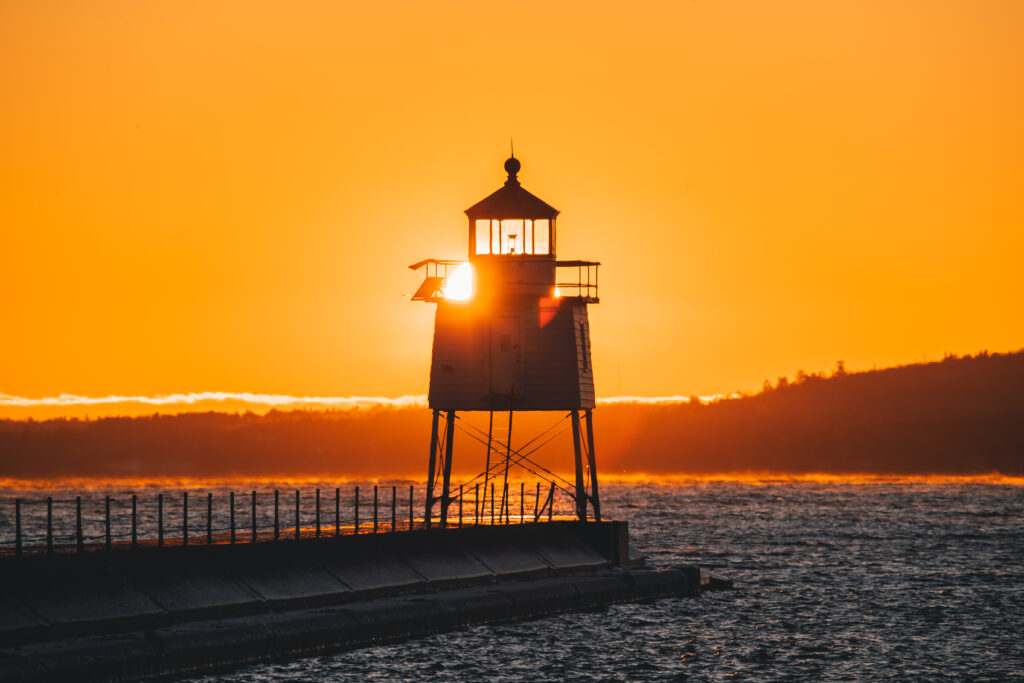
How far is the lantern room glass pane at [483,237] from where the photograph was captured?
4450 cm

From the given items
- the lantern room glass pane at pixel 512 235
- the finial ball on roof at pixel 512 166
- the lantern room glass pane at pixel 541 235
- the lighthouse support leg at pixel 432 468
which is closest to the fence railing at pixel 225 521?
the lighthouse support leg at pixel 432 468

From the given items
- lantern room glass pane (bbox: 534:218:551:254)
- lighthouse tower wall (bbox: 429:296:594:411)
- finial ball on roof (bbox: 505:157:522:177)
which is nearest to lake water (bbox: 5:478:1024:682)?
lighthouse tower wall (bbox: 429:296:594:411)

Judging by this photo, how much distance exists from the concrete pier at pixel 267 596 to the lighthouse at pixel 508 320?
4.13 meters

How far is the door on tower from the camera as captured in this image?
4391cm

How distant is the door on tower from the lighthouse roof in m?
3.10

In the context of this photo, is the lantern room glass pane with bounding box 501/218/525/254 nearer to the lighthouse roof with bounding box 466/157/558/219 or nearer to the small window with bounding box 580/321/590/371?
the lighthouse roof with bounding box 466/157/558/219

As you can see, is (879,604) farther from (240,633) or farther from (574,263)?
(240,633)

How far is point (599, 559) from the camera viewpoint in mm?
44562

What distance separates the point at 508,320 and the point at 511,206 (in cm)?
343

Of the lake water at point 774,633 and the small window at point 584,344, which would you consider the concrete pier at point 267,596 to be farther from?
the small window at point 584,344

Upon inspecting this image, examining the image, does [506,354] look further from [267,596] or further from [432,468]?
[267,596]

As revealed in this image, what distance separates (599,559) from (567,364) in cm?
599

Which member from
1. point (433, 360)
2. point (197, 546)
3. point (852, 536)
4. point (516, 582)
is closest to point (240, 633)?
point (197, 546)

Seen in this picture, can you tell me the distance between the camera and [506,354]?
144 feet
